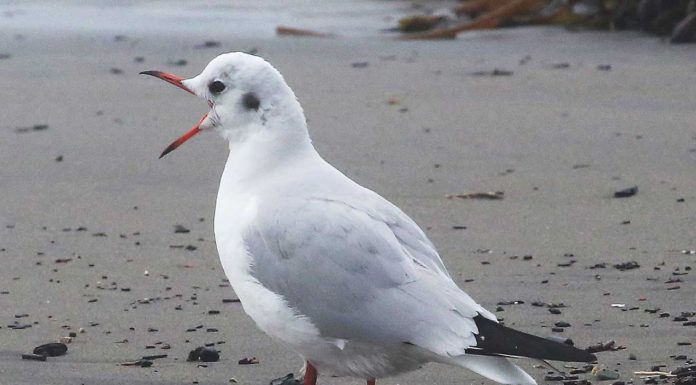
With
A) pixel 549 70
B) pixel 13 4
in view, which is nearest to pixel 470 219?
pixel 549 70

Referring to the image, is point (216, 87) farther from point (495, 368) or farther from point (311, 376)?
point (495, 368)

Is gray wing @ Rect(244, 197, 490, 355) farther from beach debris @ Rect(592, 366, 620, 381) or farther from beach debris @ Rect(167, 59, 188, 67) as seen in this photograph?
beach debris @ Rect(167, 59, 188, 67)

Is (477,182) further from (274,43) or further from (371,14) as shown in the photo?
(371,14)

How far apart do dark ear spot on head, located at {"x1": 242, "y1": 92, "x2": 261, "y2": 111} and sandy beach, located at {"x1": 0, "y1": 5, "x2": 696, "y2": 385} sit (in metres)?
0.81

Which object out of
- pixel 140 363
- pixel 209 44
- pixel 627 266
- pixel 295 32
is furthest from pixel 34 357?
pixel 295 32

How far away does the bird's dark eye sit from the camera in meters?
4.23

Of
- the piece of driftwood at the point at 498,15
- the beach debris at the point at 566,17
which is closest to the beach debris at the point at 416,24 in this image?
the beach debris at the point at 566,17

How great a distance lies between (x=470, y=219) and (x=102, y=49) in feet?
15.4

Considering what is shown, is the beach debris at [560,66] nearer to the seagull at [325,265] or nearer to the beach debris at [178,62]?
the beach debris at [178,62]

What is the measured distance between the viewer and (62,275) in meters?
5.48

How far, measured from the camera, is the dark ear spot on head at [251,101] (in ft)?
13.8

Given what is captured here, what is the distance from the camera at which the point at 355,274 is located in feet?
12.9

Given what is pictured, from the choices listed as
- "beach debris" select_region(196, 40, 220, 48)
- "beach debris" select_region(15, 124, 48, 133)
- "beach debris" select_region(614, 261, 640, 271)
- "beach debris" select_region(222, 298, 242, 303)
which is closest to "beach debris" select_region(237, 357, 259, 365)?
"beach debris" select_region(222, 298, 242, 303)

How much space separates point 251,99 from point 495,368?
1.07 metres
